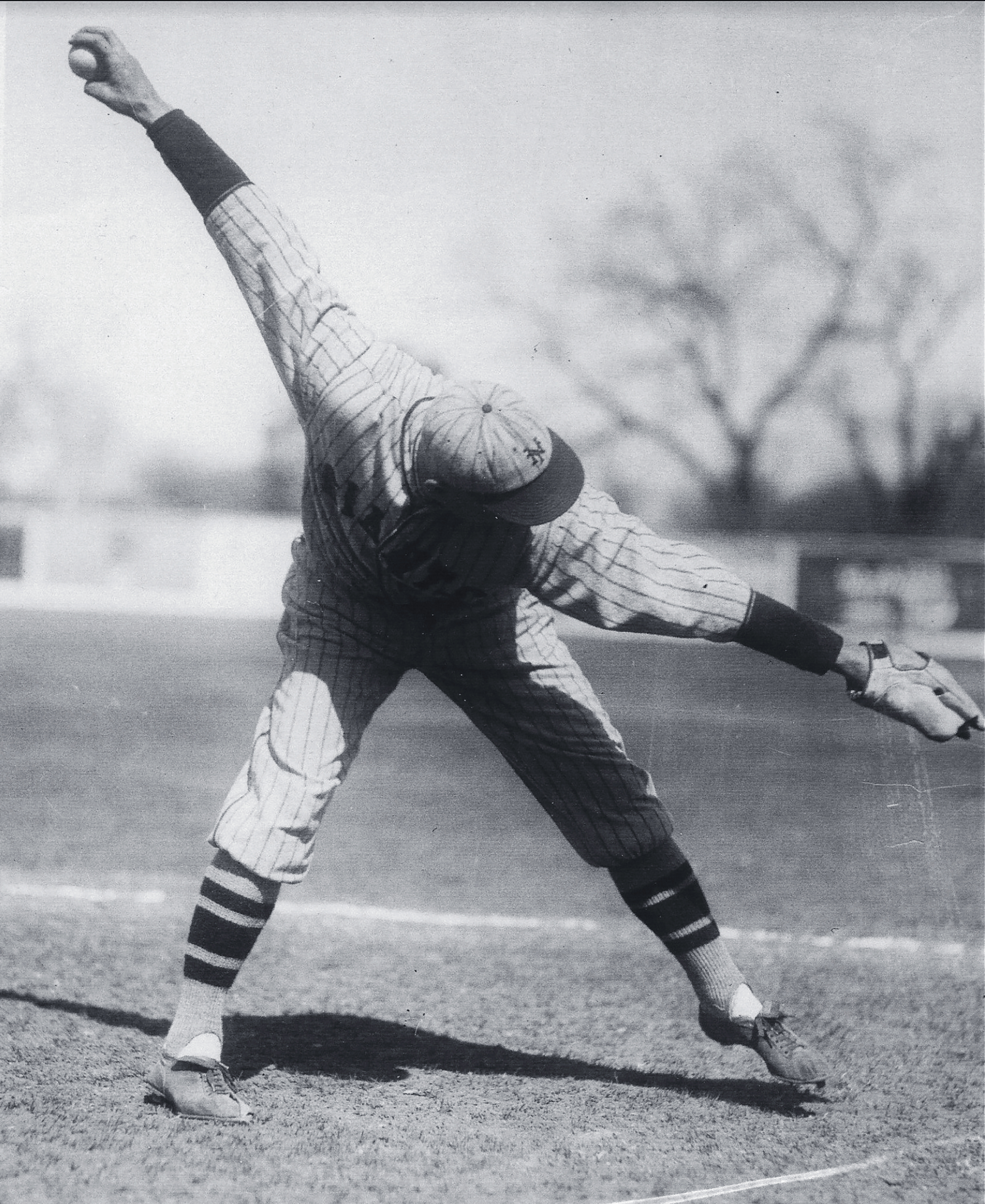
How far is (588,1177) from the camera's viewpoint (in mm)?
2328

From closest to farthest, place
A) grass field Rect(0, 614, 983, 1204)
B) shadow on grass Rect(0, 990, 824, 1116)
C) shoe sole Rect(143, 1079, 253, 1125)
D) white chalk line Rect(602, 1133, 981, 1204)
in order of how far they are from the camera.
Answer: white chalk line Rect(602, 1133, 981, 1204), grass field Rect(0, 614, 983, 1204), shoe sole Rect(143, 1079, 253, 1125), shadow on grass Rect(0, 990, 824, 1116)

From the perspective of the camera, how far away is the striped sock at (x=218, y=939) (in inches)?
101

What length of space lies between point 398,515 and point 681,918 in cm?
108

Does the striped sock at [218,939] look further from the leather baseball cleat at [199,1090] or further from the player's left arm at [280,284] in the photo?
the player's left arm at [280,284]

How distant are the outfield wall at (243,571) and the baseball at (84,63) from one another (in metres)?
13.6

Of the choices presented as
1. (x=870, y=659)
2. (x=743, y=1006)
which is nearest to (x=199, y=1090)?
(x=743, y=1006)

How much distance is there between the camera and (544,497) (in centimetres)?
231

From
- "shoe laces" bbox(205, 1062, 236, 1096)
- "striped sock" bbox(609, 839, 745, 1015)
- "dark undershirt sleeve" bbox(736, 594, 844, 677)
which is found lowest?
"shoe laces" bbox(205, 1062, 236, 1096)

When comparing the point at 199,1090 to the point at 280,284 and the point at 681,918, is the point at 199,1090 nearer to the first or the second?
the point at 681,918

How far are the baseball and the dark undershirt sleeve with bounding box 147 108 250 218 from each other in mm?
145

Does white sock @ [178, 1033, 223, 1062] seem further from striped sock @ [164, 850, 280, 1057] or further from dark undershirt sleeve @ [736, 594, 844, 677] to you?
dark undershirt sleeve @ [736, 594, 844, 677]

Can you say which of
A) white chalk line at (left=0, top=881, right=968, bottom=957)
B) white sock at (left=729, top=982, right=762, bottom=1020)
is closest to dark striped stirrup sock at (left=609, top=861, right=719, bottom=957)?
white sock at (left=729, top=982, right=762, bottom=1020)

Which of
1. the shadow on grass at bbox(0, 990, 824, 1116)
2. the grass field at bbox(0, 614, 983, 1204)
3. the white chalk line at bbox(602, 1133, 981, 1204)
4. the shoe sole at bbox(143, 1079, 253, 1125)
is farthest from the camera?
the shadow on grass at bbox(0, 990, 824, 1116)

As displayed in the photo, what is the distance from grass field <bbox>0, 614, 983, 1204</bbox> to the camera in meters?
2.36
